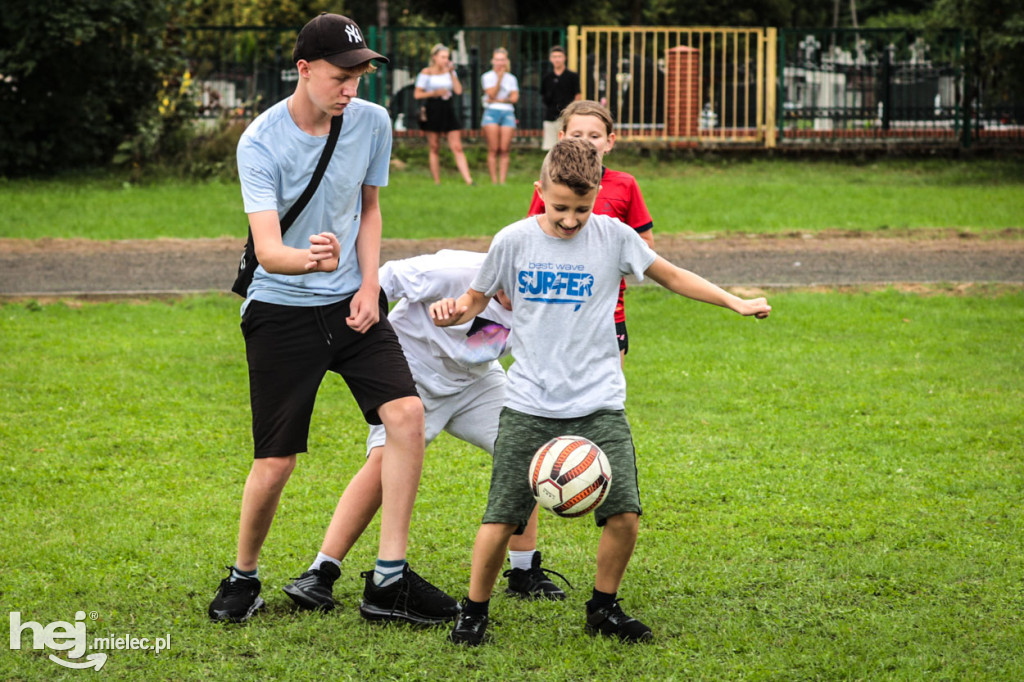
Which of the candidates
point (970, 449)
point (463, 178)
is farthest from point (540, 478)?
point (463, 178)

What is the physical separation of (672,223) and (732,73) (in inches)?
360

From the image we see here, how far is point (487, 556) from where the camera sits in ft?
13.2

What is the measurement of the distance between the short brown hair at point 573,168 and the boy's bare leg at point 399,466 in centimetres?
97

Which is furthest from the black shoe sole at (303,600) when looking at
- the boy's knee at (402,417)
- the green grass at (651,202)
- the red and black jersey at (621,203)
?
the green grass at (651,202)

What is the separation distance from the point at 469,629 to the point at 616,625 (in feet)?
1.68

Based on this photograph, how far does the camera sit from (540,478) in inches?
152

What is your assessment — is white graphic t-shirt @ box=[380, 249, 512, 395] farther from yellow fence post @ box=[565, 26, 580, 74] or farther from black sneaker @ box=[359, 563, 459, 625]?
yellow fence post @ box=[565, 26, 580, 74]

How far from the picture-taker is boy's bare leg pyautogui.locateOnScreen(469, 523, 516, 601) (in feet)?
13.1

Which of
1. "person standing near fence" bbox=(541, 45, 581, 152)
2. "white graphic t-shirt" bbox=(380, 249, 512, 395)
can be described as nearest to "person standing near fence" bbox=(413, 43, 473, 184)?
"person standing near fence" bbox=(541, 45, 581, 152)

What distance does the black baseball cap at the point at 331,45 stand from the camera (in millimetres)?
3955

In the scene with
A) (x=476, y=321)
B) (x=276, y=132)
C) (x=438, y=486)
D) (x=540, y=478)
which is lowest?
(x=438, y=486)

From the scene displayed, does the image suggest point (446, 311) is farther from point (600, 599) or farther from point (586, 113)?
point (586, 113)

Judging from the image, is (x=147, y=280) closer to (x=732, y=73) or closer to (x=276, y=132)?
(x=276, y=132)

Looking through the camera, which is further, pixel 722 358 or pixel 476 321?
pixel 722 358
